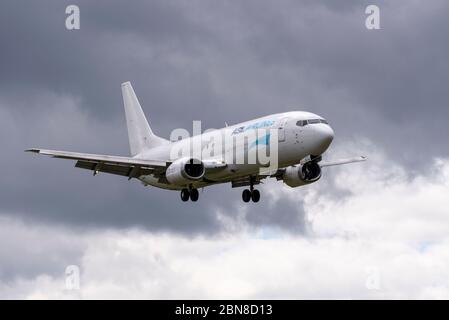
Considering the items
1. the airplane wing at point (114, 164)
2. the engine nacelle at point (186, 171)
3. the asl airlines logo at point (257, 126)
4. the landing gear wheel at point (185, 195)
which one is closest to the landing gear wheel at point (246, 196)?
the landing gear wheel at point (185, 195)

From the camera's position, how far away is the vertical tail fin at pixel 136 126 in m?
110

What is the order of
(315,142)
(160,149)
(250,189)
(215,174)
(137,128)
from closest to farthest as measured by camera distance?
1. (315,142)
2. (215,174)
3. (250,189)
4. (160,149)
5. (137,128)

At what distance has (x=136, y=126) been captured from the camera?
114 meters

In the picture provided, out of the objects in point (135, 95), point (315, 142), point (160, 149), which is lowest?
point (315, 142)

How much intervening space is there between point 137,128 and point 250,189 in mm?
20443

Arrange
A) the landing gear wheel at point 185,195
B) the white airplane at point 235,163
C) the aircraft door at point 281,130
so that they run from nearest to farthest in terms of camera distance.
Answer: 1. the white airplane at point 235,163
2. the aircraft door at point 281,130
3. the landing gear wheel at point 185,195

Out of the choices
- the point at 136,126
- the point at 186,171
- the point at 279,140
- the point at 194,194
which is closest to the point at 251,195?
the point at 194,194

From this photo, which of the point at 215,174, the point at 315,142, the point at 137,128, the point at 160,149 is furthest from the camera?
the point at 137,128

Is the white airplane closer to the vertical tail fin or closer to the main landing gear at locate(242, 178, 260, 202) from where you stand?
the main landing gear at locate(242, 178, 260, 202)

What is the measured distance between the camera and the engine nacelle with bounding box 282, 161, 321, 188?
90669 millimetres

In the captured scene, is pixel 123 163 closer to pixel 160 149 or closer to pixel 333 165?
pixel 160 149

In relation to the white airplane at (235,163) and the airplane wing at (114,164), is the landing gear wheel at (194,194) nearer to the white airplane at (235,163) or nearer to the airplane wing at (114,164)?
the white airplane at (235,163)

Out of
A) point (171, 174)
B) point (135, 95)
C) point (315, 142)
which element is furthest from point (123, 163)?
point (135, 95)

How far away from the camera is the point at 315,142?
84.8 meters
